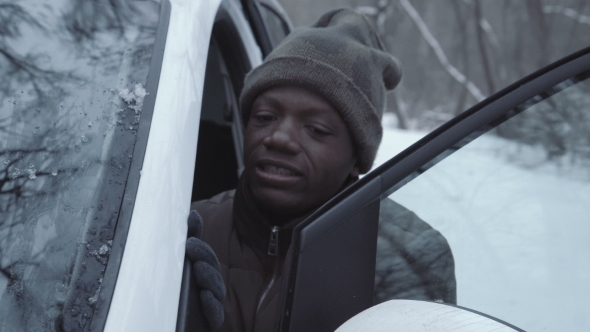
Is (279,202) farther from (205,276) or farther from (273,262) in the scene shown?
(205,276)

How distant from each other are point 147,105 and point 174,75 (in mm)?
102

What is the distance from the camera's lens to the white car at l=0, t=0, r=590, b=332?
44.1 inches

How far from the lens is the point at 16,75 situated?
1.27m

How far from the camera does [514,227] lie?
3.95ft

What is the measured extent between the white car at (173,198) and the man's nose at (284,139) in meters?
0.36

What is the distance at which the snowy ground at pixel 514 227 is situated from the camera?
1.14 meters

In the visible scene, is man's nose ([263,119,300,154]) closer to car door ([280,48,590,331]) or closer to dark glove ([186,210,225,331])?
dark glove ([186,210,225,331])

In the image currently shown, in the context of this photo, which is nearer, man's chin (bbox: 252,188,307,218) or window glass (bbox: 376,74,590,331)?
window glass (bbox: 376,74,590,331)

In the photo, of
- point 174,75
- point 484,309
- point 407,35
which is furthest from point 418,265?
point 407,35

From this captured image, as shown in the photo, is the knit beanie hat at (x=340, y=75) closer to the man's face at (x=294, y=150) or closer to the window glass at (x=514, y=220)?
the man's face at (x=294, y=150)

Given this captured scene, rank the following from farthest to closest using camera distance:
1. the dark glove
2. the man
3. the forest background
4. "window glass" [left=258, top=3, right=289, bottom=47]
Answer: the forest background → "window glass" [left=258, top=3, right=289, bottom=47] → the man → the dark glove

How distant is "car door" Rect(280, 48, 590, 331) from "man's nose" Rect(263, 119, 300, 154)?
1.73ft

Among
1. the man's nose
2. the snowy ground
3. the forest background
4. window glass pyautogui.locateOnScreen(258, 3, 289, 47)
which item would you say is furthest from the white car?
the forest background

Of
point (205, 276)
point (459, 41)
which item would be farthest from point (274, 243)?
point (459, 41)
